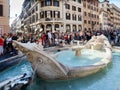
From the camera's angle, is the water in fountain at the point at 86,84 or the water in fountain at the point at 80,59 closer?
the water in fountain at the point at 86,84

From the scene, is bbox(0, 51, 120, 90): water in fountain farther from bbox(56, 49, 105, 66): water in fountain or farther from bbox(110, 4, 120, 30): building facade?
bbox(110, 4, 120, 30): building facade

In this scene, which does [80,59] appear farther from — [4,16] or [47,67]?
[4,16]

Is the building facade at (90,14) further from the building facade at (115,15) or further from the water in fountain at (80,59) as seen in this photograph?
the water in fountain at (80,59)

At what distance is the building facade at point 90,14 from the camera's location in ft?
217

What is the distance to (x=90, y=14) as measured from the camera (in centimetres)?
7031

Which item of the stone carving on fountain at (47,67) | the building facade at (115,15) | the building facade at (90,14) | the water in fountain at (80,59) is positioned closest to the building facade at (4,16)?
the water in fountain at (80,59)

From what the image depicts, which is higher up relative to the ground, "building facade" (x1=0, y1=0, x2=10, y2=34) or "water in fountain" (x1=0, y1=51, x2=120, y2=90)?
"building facade" (x1=0, y1=0, x2=10, y2=34)

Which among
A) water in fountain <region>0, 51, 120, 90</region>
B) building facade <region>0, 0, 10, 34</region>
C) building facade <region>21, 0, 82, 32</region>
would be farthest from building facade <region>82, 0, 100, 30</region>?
water in fountain <region>0, 51, 120, 90</region>

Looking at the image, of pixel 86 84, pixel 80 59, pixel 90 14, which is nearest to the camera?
pixel 86 84

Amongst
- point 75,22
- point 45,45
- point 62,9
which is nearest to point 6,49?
point 45,45

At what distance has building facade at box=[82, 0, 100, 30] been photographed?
66.1 meters

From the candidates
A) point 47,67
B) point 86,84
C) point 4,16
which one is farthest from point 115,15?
point 47,67

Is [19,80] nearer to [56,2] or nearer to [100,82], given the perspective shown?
[100,82]

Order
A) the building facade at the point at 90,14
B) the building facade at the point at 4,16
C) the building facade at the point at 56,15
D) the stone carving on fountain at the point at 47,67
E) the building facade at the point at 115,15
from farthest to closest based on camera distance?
the building facade at the point at 115,15 < the building facade at the point at 90,14 < the building facade at the point at 56,15 < the building facade at the point at 4,16 < the stone carving on fountain at the point at 47,67
